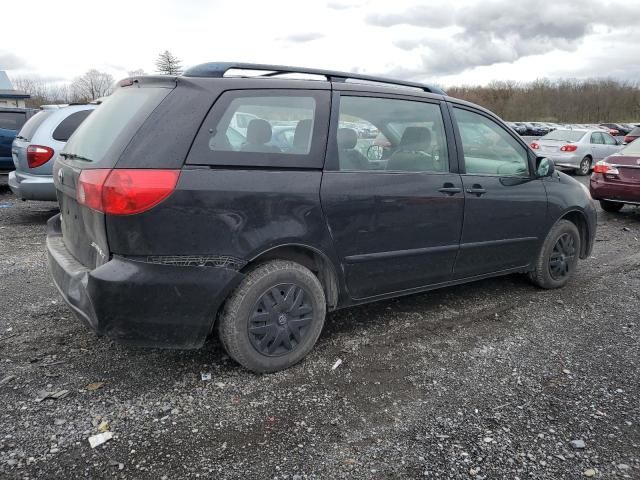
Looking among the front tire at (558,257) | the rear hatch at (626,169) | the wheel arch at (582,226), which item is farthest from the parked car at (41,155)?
the rear hatch at (626,169)

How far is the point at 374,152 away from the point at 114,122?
5.37 feet

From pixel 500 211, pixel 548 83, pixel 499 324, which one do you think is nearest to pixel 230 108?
pixel 500 211

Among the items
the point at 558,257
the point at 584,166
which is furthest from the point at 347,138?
the point at 584,166

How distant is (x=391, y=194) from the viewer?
337cm

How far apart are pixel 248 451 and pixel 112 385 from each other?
1022 mm

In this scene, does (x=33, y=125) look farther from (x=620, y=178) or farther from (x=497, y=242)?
(x=620, y=178)

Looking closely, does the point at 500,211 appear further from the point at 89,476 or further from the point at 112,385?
the point at 89,476

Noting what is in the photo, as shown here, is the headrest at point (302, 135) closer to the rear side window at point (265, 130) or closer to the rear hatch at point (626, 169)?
the rear side window at point (265, 130)

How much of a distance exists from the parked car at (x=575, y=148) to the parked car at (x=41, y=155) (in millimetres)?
13783

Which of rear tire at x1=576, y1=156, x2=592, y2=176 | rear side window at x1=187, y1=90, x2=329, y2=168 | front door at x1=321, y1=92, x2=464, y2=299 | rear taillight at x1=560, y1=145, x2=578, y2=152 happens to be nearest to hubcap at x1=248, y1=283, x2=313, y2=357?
front door at x1=321, y1=92, x2=464, y2=299

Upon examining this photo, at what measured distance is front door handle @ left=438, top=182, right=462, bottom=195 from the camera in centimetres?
365

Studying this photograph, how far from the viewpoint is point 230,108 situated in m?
2.86

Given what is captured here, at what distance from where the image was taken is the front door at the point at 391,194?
320cm

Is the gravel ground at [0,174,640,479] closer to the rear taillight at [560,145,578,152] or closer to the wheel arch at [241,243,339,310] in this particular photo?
the wheel arch at [241,243,339,310]
